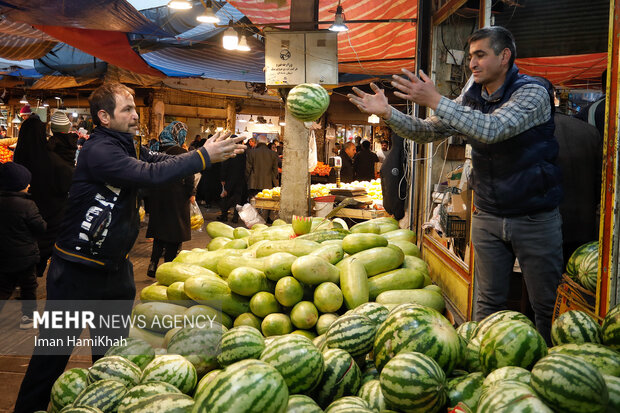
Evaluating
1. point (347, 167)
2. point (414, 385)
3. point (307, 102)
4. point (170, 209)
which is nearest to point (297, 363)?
point (414, 385)

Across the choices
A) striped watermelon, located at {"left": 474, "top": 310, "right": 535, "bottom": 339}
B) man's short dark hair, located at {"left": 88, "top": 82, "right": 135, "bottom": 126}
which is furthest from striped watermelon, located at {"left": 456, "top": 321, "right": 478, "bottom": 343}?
man's short dark hair, located at {"left": 88, "top": 82, "right": 135, "bottom": 126}

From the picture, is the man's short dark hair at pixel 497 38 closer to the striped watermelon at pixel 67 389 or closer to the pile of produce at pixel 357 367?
the pile of produce at pixel 357 367

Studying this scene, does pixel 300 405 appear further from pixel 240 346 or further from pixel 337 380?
pixel 240 346

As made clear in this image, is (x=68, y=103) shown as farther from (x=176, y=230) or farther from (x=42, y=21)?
(x=176, y=230)

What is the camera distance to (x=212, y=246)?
4.00 metres

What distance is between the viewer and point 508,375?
146 centimetres

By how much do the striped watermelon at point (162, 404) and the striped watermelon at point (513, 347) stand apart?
971 mm

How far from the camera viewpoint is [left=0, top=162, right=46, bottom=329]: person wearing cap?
5.00 m

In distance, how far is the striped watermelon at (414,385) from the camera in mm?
1439

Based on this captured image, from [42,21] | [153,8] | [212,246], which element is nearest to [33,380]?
[212,246]

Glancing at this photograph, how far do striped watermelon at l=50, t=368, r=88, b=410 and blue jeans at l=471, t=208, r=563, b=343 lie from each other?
232 cm

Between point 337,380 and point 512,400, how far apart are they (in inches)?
25.2

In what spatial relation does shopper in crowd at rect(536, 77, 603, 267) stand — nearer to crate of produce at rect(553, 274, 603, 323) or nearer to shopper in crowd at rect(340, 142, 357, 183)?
crate of produce at rect(553, 274, 603, 323)

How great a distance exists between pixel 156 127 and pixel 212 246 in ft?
47.9
